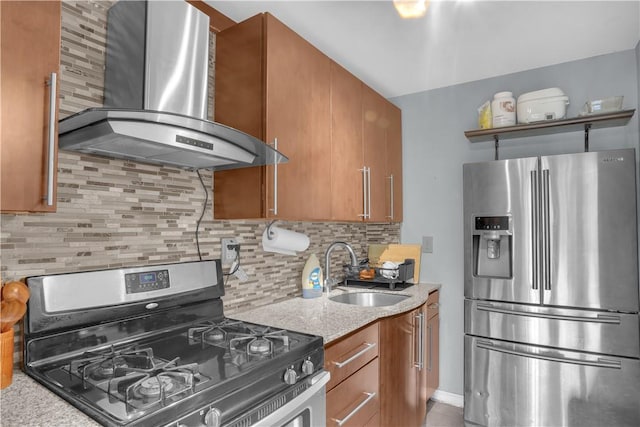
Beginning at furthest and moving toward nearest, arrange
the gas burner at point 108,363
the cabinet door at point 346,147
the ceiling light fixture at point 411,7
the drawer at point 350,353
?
the cabinet door at point 346,147 → the ceiling light fixture at point 411,7 → the drawer at point 350,353 → the gas burner at point 108,363

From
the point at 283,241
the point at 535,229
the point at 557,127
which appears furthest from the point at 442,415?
the point at 557,127

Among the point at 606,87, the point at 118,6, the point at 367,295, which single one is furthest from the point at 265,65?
the point at 606,87

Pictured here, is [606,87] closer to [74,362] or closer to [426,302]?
[426,302]

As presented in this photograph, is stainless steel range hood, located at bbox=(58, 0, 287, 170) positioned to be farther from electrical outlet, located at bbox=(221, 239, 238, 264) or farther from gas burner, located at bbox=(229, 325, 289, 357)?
gas burner, located at bbox=(229, 325, 289, 357)

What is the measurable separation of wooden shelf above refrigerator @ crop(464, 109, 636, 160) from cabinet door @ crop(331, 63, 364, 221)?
868mm

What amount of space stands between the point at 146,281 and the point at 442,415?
7.65 ft

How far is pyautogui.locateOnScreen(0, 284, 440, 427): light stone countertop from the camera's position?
87 centimetres

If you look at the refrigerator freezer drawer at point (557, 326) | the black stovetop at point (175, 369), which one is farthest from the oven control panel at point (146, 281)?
the refrigerator freezer drawer at point (557, 326)

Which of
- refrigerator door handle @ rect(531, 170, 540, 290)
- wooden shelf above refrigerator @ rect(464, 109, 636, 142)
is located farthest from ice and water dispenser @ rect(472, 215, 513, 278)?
wooden shelf above refrigerator @ rect(464, 109, 636, 142)

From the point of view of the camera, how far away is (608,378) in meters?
2.04

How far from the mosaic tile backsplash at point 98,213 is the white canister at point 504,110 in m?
1.89

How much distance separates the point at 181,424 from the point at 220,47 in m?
1.61

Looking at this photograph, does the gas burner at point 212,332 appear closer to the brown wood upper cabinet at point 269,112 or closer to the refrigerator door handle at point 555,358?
the brown wood upper cabinet at point 269,112

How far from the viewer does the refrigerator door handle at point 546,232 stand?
7.22 ft
